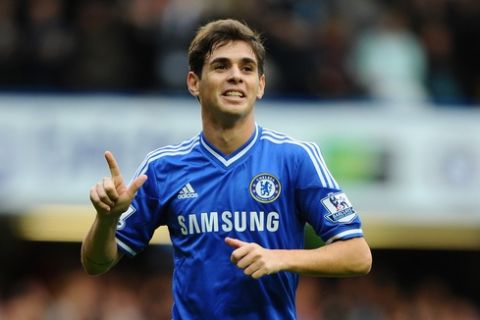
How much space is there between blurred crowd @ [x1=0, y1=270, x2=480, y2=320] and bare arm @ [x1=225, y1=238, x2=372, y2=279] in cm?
816

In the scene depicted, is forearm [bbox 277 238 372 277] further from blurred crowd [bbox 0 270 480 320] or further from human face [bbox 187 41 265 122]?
blurred crowd [bbox 0 270 480 320]

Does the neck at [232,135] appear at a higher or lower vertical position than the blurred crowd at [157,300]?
higher

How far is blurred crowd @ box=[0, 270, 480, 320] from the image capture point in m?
14.5

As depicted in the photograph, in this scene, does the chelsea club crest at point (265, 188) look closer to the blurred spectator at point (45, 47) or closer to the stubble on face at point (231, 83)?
the stubble on face at point (231, 83)

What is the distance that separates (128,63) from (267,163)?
30.5ft

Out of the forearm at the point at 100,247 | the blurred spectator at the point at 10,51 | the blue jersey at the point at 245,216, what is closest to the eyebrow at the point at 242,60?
the blue jersey at the point at 245,216

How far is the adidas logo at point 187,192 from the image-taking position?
6.73m

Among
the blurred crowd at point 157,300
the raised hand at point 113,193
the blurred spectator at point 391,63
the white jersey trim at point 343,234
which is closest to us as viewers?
the raised hand at point 113,193

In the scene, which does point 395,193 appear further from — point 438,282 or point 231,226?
point 231,226

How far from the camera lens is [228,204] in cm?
661

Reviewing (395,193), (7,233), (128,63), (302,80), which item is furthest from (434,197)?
(7,233)

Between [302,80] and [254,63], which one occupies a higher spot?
[254,63]

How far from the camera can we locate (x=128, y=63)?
1582cm

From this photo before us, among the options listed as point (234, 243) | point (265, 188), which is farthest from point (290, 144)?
point (234, 243)
